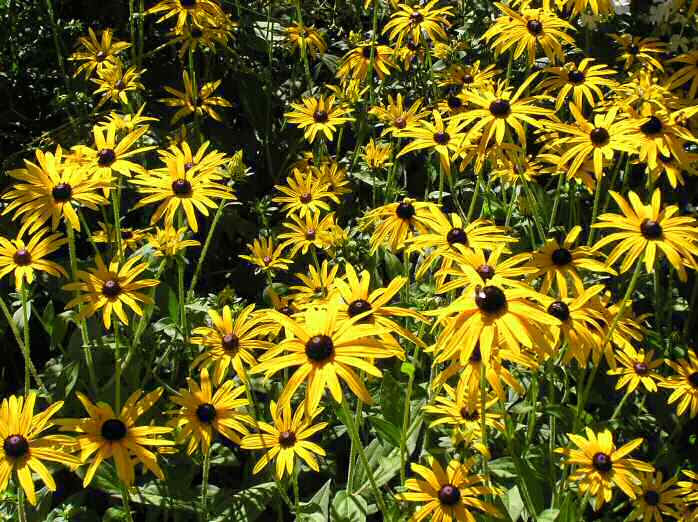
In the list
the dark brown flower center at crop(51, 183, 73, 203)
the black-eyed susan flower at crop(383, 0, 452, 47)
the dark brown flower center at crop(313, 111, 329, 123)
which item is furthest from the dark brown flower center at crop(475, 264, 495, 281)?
the black-eyed susan flower at crop(383, 0, 452, 47)

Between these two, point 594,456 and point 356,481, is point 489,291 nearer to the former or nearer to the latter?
point 594,456

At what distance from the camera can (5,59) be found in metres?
4.05

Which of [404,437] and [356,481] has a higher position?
[404,437]

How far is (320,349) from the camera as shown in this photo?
5.24 ft

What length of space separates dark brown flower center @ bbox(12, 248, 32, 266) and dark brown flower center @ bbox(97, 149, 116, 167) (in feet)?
1.32

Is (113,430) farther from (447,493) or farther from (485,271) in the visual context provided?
(485,271)

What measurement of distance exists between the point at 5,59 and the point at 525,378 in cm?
341

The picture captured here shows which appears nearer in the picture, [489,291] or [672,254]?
[489,291]

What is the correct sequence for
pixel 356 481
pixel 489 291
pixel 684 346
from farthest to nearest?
pixel 684 346
pixel 356 481
pixel 489 291

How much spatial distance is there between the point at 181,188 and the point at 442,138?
3.28 feet

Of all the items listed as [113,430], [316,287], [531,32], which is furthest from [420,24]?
[113,430]

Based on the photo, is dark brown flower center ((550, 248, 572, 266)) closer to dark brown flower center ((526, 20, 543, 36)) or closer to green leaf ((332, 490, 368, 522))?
green leaf ((332, 490, 368, 522))

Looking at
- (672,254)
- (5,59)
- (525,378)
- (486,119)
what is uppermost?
(486,119)

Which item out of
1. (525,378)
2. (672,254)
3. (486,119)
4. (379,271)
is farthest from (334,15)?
(672,254)
